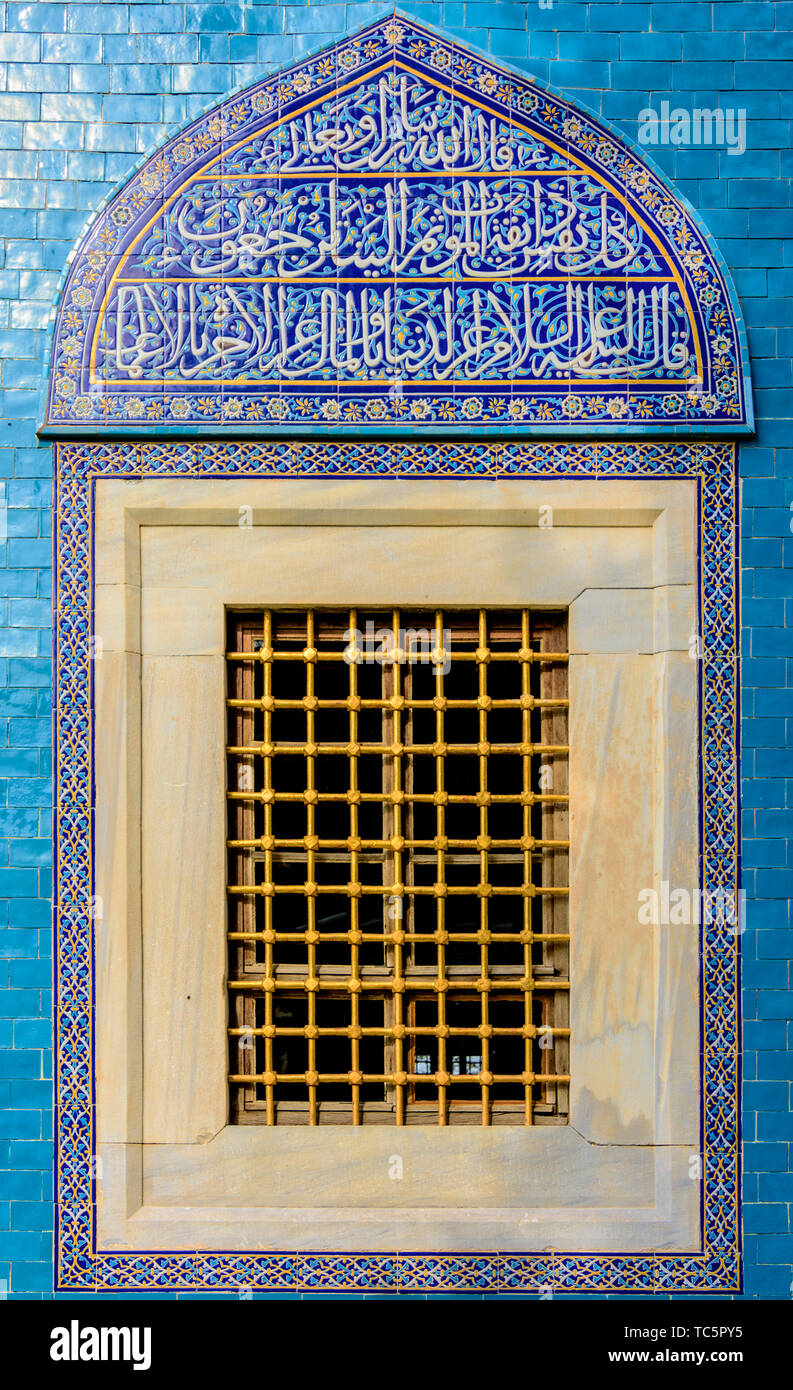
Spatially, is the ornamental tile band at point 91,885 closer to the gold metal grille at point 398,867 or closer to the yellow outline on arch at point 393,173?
the yellow outline on arch at point 393,173

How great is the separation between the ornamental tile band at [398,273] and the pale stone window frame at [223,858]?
0.23 meters

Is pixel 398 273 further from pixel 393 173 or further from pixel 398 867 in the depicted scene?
pixel 398 867

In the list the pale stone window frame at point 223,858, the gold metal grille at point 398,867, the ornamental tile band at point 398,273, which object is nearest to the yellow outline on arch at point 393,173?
the ornamental tile band at point 398,273

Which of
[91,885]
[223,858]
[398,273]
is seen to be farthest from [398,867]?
[398,273]

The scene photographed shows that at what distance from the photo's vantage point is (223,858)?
2762mm

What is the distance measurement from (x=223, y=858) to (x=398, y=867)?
47cm

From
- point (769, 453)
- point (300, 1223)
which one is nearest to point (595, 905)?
point (300, 1223)

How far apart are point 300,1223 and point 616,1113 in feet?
2.91

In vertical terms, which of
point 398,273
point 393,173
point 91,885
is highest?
point 393,173

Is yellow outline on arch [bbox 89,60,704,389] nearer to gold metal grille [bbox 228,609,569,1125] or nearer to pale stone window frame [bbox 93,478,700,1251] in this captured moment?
pale stone window frame [bbox 93,478,700,1251]

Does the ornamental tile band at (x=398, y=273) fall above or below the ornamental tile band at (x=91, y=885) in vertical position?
above

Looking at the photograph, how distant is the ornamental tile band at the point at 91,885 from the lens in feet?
8.82

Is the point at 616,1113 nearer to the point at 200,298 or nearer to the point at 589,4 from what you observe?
the point at 200,298

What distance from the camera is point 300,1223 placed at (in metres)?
2.69
